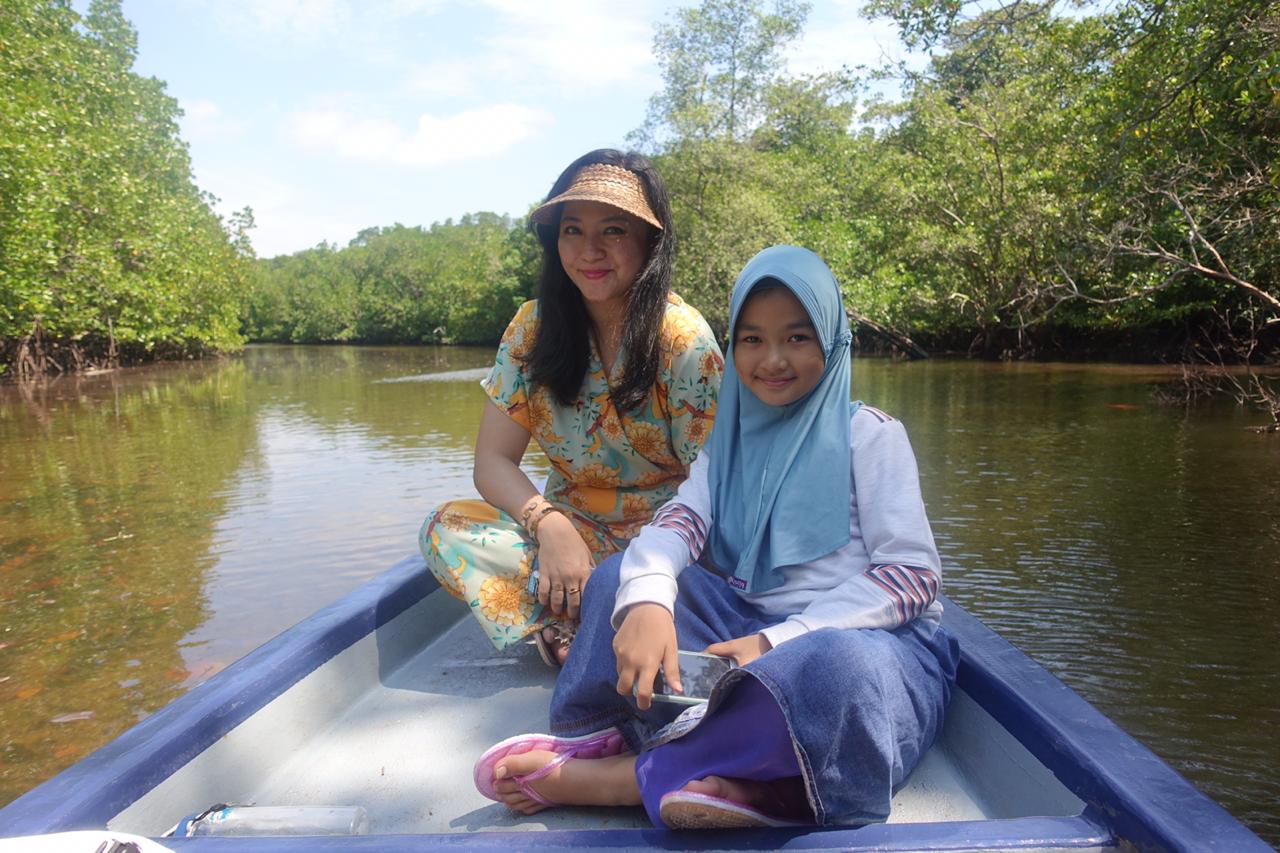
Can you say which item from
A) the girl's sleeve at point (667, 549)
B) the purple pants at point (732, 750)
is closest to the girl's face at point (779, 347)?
the girl's sleeve at point (667, 549)

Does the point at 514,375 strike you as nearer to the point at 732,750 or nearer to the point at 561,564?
the point at 561,564

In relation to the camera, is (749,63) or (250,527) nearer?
(250,527)

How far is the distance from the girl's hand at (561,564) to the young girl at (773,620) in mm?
297

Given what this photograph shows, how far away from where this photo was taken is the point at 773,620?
1.64 m

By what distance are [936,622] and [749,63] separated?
27.4 metres

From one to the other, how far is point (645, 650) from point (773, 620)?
37 centimetres

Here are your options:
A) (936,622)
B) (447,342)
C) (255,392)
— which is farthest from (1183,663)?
(447,342)

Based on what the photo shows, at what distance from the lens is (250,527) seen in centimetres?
559

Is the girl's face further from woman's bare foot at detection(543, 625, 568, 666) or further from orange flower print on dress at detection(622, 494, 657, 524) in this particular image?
woman's bare foot at detection(543, 625, 568, 666)

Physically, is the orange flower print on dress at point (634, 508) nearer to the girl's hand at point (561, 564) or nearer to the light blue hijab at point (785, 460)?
the girl's hand at point (561, 564)

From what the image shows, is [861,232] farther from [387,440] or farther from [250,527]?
[250,527]

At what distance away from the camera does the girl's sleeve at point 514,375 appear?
7.22ft

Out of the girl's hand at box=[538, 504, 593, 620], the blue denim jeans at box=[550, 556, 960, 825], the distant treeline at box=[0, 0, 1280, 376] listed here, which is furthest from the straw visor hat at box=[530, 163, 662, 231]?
the distant treeline at box=[0, 0, 1280, 376]

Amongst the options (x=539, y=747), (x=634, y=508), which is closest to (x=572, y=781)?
(x=539, y=747)
